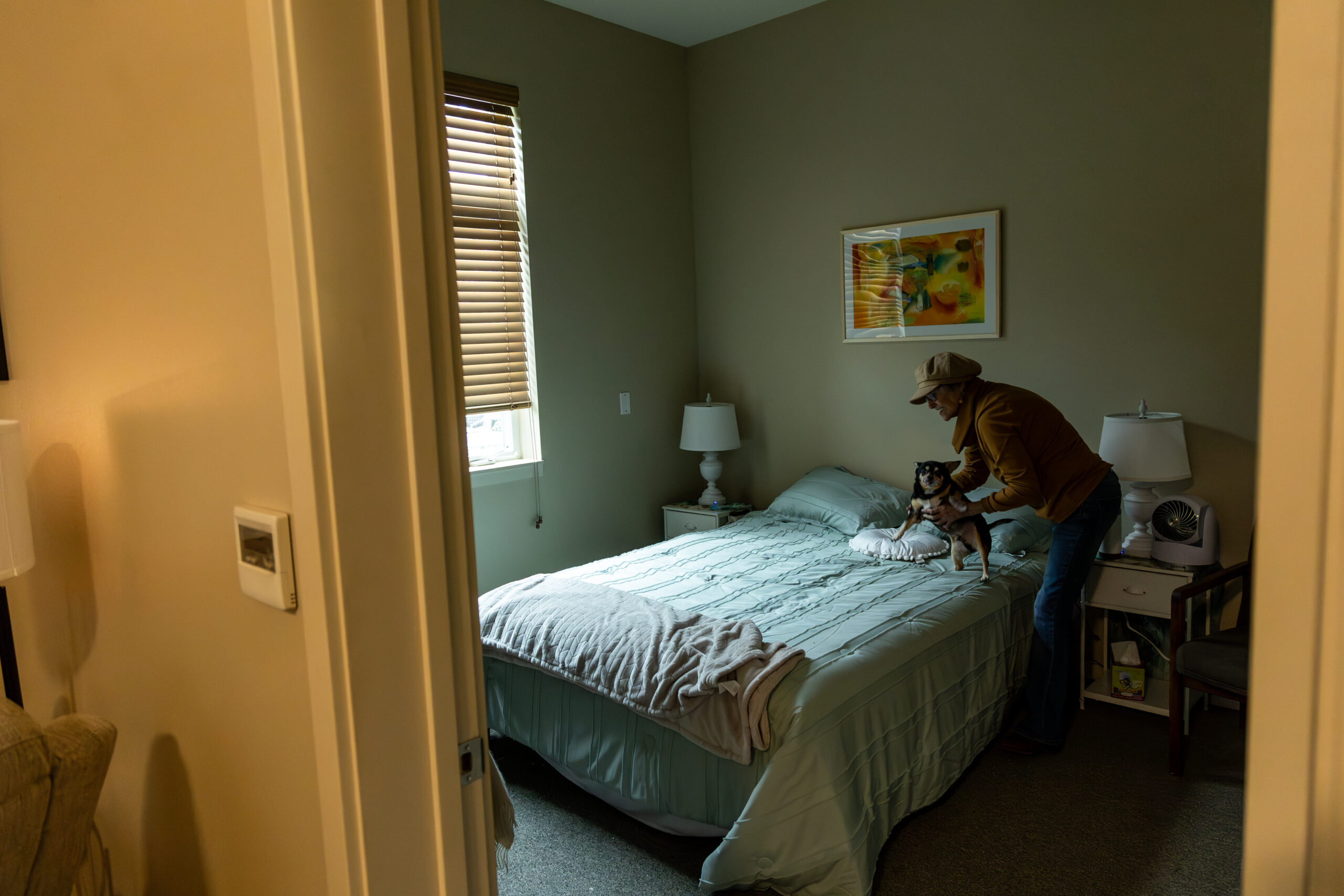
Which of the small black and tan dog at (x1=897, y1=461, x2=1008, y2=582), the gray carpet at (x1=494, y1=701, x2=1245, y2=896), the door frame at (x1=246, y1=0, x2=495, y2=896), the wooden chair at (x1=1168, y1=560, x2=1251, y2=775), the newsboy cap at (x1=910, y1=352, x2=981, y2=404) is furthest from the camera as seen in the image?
the small black and tan dog at (x1=897, y1=461, x2=1008, y2=582)

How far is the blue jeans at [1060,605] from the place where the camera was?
117 inches

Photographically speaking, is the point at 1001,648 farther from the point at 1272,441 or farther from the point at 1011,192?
the point at 1272,441

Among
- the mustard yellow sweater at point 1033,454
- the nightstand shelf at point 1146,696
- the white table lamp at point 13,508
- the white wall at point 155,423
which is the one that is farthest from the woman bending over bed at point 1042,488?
the white table lamp at point 13,508

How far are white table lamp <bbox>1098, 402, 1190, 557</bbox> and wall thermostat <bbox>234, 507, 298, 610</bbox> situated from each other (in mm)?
3052

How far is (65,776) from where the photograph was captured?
1.24 meters

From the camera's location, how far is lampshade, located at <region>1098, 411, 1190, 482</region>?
3219mm

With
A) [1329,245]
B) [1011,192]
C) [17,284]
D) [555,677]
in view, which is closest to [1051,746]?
[555,677]

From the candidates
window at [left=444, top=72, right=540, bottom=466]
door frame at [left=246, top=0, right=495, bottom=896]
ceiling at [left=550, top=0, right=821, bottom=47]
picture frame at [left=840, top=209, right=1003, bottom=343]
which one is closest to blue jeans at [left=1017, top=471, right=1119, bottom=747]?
picture frame at [left=840, top=209, right=1003, bottom=343]

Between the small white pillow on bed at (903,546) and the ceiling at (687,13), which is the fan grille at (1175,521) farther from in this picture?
the ceiling at (687,13)

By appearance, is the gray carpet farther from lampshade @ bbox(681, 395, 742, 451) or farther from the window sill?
lampshade @ bbox(681, 395, 742, 451)

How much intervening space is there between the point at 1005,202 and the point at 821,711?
2538mm

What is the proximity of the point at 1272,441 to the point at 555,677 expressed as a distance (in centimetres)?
239

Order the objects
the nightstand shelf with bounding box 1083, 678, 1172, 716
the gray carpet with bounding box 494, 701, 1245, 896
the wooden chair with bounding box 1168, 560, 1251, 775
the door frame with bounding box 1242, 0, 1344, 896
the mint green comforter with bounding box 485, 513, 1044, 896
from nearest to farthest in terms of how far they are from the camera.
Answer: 1. the door frame with bounding box 1242, 0, 1344, 896
2. the mint green comforter with bounding box 485, 513, 1044, 896
3. the gray carpet with bounding box 494, 701, 1245, 896
4. the wooden chair with bounding box 1168, 560, 1251, 775
5. the nightstand shelf with bounding box 1083, 678, 1172, 716

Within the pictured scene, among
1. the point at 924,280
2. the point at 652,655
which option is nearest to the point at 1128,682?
the point at 924,280
